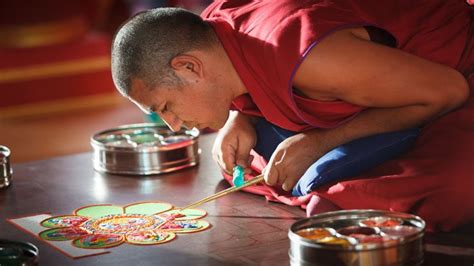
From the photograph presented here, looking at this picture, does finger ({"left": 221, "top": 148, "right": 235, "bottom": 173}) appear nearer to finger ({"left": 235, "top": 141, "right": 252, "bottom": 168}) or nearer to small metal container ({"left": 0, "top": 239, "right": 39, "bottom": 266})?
finger ({"left": 235, "top": 141, "right": 252, "bottom": 168})

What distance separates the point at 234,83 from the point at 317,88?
10.5 inches

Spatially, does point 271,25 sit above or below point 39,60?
above

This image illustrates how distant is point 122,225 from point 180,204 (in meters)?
0.25

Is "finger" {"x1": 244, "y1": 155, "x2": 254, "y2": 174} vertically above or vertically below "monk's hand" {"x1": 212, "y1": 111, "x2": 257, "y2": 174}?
below

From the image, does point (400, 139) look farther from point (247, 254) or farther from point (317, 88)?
point (247, 254)

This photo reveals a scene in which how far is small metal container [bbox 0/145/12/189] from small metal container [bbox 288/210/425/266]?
1.21 m

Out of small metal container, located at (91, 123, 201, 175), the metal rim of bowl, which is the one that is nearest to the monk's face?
small metal container, located at (91, 123, 201, 175)

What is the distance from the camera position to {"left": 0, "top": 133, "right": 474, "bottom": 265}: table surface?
8.06 ft

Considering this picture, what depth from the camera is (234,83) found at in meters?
2.88

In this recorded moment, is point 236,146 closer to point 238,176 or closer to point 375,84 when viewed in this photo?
point 238,176

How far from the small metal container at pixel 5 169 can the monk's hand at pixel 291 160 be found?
0.87 m

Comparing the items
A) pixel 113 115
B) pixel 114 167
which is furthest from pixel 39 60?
pixel 114 167

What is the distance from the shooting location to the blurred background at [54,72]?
6555 millimetres

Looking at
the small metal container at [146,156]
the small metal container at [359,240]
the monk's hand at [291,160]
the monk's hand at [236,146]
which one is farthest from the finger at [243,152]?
the small metal container at [359,240]
